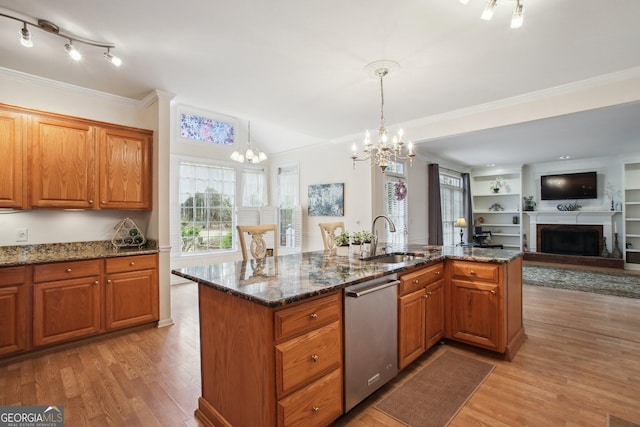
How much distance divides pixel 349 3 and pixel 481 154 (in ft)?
20.0

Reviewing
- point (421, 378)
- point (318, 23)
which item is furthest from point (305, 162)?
point (421, 378)

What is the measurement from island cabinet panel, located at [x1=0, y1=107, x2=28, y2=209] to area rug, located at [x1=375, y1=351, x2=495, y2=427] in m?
3.66

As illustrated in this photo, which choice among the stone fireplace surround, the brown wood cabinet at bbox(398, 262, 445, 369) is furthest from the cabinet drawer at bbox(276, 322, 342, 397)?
the stone fireplace surround

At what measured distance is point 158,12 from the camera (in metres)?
2.10

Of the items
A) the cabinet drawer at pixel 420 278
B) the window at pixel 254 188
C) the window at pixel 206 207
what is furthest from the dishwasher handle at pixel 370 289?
the window at pixel 254 188

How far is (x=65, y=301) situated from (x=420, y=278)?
3.30m

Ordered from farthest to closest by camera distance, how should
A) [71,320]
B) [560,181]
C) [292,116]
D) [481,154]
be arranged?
1. [560,181]
2. [481,154]
3. [292,116]
4. [71,320]

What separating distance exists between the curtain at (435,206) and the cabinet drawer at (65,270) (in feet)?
20.1

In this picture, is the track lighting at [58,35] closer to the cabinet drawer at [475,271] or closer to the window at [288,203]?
the cabinet drawer at [475,271]

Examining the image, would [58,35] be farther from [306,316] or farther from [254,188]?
[254,188]

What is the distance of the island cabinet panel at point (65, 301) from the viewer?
2.75 m

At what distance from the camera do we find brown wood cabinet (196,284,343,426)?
1.51 m

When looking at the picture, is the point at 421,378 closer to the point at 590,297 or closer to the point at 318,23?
the point at 318,23

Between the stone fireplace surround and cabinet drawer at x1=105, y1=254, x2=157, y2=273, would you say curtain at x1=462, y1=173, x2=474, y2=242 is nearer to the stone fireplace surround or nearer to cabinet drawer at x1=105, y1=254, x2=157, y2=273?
the stone fireplace surround
